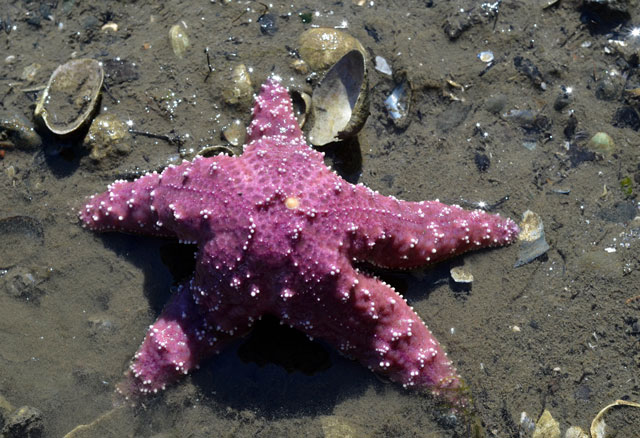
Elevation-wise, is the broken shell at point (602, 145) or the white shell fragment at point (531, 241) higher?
the broken shell at point (602, 145)

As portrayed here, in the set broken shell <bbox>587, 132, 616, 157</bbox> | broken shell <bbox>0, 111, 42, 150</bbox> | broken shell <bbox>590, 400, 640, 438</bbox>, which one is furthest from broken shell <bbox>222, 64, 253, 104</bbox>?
broken shell <bbox>590, 400, 640, 438</bbox>

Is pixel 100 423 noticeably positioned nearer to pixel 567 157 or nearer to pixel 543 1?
pixel 567 157

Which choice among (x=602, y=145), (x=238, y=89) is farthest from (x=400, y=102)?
(x=602, y=145)

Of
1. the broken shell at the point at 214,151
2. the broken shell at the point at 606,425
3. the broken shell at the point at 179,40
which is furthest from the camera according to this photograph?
the broken shell at the point at 179,40

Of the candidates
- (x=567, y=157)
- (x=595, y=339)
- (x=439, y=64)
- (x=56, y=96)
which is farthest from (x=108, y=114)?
(x=595, y=339)

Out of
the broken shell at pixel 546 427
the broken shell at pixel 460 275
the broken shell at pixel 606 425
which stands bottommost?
the broken shell at pixel 546 427

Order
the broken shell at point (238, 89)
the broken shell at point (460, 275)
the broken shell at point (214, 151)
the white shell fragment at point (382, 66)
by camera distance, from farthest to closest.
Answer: the white shell fragment at point (382, 66) → the broken shell at point (238, 89) → the broken shell at point (214, 151) → the broken shell at point (460, 275)

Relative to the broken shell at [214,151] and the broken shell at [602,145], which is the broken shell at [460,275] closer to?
the broken shell at [602,145]

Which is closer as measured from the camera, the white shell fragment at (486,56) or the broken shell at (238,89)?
the broken shell at (238,89)

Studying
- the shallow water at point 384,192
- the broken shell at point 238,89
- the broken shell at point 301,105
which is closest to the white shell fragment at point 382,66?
the shallow water at point 384,192
